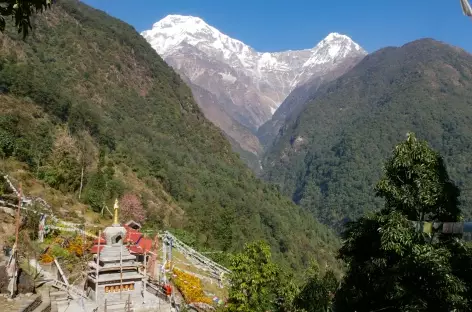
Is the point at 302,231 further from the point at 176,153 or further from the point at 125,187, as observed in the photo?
the point at 125,187

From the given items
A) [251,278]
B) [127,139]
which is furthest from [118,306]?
[127,139]

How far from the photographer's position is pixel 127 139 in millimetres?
89500

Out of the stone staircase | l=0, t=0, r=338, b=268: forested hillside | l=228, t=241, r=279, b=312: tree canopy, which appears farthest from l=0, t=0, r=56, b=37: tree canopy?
l=0, t=0, r=338, b=268: forested hillside

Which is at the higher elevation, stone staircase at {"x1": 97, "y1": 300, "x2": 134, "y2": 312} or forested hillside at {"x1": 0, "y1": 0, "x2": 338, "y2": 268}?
forested hillside at {"x1": 0, "y1": 0, "x2": 338, "y2": 268}

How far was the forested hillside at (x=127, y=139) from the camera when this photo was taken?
50.0 m

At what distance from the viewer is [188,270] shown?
3497 cm

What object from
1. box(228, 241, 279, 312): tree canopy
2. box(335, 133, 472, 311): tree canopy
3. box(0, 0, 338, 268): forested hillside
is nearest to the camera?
box(335, 133, 472, 311): tree canopy

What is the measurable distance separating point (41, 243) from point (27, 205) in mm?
4320

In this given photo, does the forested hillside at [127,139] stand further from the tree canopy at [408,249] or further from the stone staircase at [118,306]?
the tree canopy at [408,249]

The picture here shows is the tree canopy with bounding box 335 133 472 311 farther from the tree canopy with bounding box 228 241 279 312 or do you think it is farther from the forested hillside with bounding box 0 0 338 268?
the forested hillside with bounding box 0 0 338 268

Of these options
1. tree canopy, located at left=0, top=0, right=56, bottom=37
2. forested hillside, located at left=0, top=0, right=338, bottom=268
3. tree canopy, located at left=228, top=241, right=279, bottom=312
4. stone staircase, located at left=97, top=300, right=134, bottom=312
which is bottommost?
stone staircase, located at left=97, top=300, right=134, bottom=312

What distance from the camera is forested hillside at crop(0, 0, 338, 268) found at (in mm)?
49969

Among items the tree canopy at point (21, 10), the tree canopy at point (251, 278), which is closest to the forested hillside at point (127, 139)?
the tree canopy at point (251, 278)

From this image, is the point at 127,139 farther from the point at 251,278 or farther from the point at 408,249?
the point at 408,249
